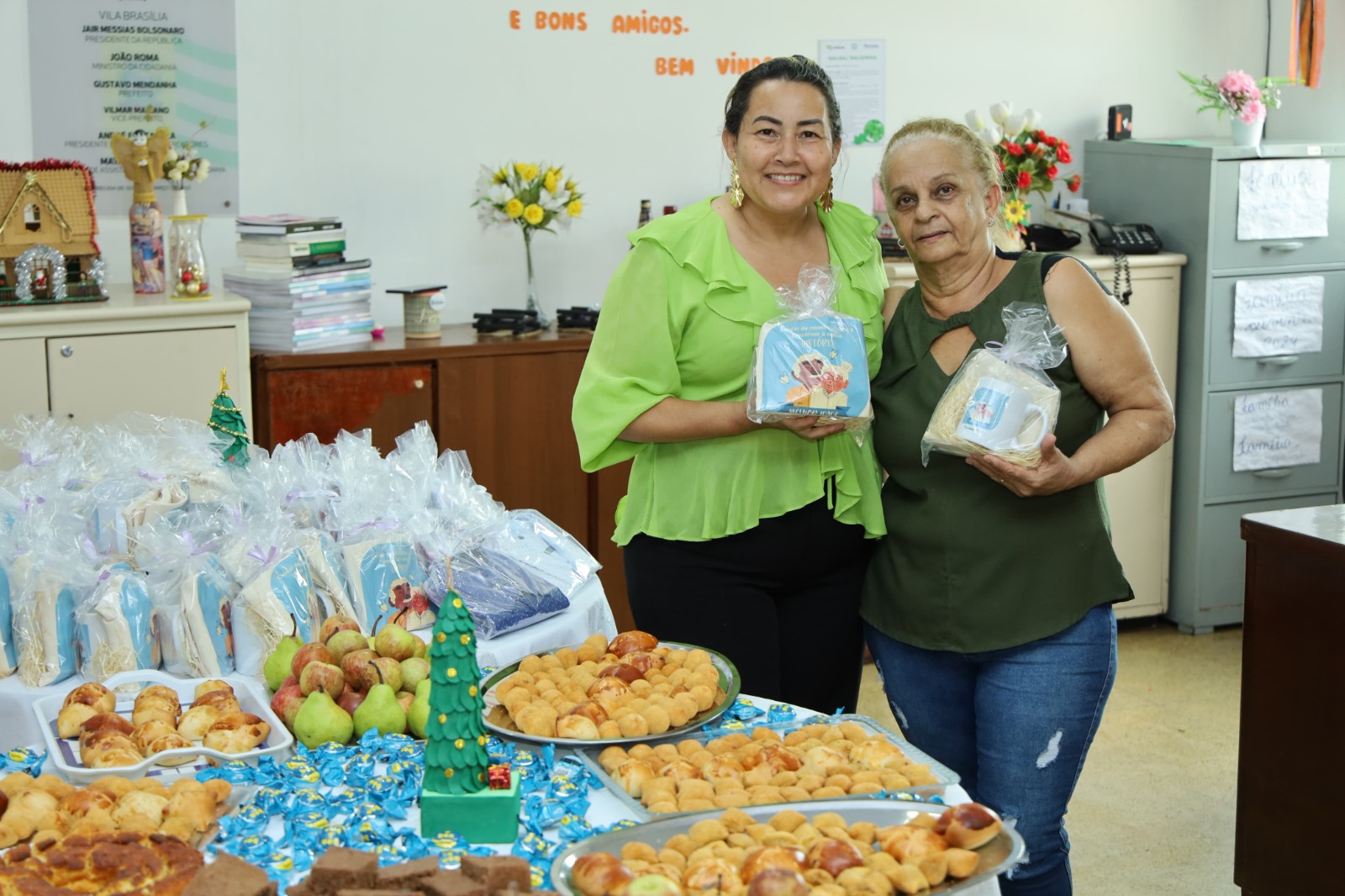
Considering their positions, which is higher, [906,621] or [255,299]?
[255,299]

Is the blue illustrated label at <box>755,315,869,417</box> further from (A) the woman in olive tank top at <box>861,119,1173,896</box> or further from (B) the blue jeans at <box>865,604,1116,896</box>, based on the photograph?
(B) the blue jeans at <box>865,604,1116,896</box>

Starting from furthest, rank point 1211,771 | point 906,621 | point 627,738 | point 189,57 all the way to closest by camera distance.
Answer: point 189,57, point 1211,771, point 906,621, point 627,738

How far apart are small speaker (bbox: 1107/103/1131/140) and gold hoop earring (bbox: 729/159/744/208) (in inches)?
113

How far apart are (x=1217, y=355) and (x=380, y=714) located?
11.0 feet

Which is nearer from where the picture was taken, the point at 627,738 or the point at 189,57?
the point at 627,738

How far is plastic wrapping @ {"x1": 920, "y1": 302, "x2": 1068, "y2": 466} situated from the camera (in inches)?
72.4

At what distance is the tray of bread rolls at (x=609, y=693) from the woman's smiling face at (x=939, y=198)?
67cm

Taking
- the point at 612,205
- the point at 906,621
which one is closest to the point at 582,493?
the point at 612,205

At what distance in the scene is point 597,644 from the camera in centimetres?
179

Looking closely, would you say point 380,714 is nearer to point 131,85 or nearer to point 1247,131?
point 131,85

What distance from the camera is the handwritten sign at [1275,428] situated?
14.2 ft

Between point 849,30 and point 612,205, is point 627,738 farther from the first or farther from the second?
point 849,30

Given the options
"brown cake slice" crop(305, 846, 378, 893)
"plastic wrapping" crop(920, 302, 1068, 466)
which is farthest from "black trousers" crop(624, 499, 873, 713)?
"brown cake slice" crop(305, 846, 378, 893)

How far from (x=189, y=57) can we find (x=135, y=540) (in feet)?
6.93
